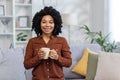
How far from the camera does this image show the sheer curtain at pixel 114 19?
4848 millimetres

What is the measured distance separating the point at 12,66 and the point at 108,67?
1117mm

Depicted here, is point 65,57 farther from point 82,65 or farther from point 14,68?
point 82,65

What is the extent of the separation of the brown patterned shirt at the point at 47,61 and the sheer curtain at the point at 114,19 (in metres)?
3.04

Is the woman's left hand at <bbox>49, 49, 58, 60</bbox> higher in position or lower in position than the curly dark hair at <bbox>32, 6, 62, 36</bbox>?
lower

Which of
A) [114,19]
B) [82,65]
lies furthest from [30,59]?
[114,19]

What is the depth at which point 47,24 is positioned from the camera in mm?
1904

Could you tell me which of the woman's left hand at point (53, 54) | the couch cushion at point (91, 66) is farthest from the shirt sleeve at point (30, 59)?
the couch cushion at point (91, 66)

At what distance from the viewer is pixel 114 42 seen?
4.75 meters

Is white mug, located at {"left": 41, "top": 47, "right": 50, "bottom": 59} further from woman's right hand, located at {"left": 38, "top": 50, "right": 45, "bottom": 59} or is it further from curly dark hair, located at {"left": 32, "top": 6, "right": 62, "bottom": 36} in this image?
curly dark hair, located at {"left": 32, "top": 6, "right": 62, "bottom": 36}

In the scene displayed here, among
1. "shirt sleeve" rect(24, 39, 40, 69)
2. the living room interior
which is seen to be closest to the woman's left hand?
"shirt sleeve" rect(24, 39, 40, 69)

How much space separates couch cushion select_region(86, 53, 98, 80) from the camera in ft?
9.92

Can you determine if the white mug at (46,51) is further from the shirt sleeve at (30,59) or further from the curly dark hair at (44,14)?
the curly dark hair at (44,14)

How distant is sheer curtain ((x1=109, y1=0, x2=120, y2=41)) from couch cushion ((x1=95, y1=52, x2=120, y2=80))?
77.6 inches

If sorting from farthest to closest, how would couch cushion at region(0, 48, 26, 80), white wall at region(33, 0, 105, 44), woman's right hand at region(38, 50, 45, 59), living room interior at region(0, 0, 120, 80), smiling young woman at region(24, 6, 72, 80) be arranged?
white wall at region(33, 0, 105, 44) < living room interior at region(0, 0, 120, 80) < couch cushion at region(0, 48, 26, 80) < smiling young woman at region(24, 6, 72, 80) < woman's right hand at region(38, 50, 45, 59)
